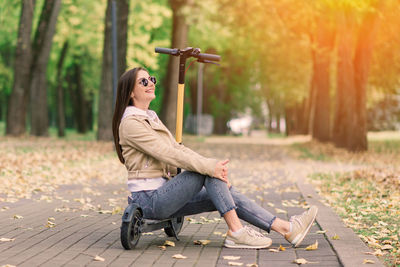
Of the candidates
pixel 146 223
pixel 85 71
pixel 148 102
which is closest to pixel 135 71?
pixel 148 102

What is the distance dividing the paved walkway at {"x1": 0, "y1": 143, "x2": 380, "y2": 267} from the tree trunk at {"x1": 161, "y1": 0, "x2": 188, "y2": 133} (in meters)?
17.7

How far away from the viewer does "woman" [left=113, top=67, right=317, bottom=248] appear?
19.1 ft

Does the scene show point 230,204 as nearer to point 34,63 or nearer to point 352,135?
point 352,135

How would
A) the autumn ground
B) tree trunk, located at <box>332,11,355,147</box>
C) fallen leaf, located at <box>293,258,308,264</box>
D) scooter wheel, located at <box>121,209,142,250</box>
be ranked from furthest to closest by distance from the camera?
tree trunk, located at <box>332,11,355,147</box> → the autumn ground → scooter wheel, located at <box>121,209,142,250</box> → fallen leaf, located at <box>293,258,308,264</box>

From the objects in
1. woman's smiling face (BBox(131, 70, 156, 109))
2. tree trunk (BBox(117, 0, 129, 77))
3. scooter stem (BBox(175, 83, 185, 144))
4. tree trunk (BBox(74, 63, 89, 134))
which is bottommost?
tree trunk (BBox(74, 63, 89, 134))

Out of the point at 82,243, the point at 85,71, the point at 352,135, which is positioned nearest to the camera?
the point at 82,243

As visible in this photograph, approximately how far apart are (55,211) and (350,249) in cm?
412

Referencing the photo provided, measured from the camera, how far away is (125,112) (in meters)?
6.03

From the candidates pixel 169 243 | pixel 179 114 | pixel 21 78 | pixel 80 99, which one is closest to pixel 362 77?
pixel 21 78

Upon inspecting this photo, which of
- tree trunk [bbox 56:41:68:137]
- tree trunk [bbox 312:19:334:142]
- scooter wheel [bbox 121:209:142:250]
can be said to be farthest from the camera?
tree trunk [bbox 56:41:68:137]

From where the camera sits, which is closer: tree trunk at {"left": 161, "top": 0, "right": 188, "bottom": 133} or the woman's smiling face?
the woman's smiling face

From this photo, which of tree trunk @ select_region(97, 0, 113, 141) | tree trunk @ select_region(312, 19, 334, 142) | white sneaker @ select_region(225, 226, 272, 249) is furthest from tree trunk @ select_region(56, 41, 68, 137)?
white sneaker @ select_region(225, 226, 272, 249)

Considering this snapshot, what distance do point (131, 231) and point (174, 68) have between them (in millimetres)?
23828

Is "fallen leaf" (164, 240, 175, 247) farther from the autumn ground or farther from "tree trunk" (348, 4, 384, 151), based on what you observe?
"tree trunk" (348, 4, 384, 151)
